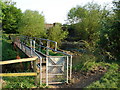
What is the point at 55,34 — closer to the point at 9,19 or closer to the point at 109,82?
the point at 9,19

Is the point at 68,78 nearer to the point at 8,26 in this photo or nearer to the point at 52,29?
the point at 52,29

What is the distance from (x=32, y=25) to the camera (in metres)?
17.6

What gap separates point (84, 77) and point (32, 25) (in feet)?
41.8

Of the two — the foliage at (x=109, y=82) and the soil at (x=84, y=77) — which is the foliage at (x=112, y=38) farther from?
the foliage at (x=109, y=82)

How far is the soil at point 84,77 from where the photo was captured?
5.42 metres

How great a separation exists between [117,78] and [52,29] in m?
13.3

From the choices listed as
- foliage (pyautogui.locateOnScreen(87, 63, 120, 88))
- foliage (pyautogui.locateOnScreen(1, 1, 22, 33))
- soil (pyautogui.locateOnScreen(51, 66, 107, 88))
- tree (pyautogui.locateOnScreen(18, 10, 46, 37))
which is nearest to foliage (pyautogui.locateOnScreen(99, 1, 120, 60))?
soil (pyautogui.locateOnScreen(51, 66, 107, 88))

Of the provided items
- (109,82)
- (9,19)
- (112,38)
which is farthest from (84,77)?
(9,19)

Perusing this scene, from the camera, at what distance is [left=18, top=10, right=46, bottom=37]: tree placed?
17.4 metres

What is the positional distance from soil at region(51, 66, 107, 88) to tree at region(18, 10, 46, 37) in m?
11.6

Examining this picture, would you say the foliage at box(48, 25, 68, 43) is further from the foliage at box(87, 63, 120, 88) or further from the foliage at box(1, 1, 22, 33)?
the foliage at box(87, 63, 120, 88)

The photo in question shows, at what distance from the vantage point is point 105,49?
8969mm

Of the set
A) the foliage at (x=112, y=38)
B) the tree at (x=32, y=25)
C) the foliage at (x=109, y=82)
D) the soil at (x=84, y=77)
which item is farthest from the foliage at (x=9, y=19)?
the foliage at (x=109, y=82)

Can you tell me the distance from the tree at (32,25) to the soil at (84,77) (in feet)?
38.0
